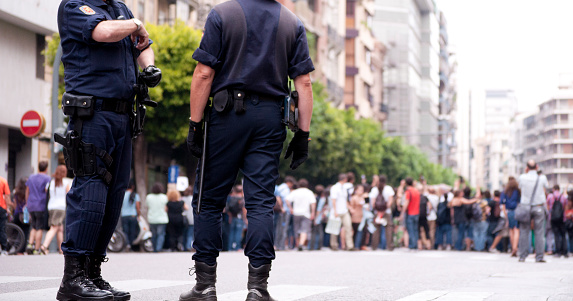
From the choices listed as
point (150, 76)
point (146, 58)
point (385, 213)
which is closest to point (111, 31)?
point (150, 76)

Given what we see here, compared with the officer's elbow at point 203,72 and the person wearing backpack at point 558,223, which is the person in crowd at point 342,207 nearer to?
the person wearing backpack at point 558,223

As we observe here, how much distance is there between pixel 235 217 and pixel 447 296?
16537mm

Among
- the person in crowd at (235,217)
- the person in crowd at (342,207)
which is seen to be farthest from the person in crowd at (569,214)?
the person in crowd at (235,217)

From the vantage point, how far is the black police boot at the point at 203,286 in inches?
243

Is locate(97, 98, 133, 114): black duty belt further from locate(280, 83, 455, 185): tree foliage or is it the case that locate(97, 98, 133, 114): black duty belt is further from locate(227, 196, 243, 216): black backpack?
locate(280, 83, 455, 185): tree foliage

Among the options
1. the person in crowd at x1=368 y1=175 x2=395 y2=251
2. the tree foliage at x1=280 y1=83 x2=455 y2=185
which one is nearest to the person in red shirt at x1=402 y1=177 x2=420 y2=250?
the person in crowd at x1=368 y1=175 x2=395 y2=251

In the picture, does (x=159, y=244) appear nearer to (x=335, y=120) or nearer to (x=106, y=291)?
(x=106, y=291)

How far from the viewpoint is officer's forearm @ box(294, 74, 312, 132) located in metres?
6.50

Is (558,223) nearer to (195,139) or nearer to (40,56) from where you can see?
(40,56)

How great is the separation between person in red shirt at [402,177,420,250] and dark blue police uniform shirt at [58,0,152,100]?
19999 mm

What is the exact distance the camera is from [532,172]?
18719 millimetres

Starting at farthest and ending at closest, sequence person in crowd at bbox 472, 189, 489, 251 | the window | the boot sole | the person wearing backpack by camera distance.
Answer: the window
person in crowd at bbox 472, 189, 489, 251
the person wearing backpack
the boot sole

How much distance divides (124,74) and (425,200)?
70.9ft

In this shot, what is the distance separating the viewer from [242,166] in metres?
6.36
